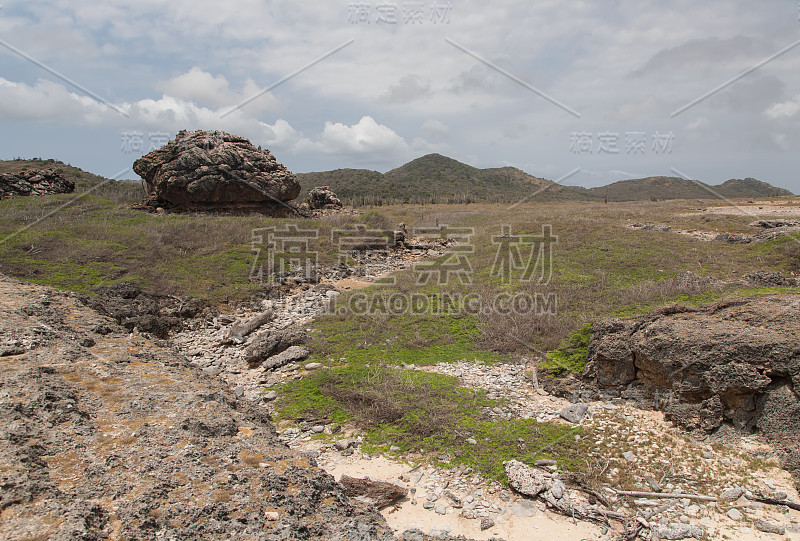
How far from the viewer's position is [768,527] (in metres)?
3.35

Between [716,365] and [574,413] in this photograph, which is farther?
[574,413]

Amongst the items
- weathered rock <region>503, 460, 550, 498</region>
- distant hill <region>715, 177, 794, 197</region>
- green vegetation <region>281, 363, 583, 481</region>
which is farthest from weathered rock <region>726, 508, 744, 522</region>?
distant hill <region>715, 177, 794, 197</region>

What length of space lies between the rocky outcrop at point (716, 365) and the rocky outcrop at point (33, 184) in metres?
32.2

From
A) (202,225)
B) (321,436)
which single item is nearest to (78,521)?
(321,436)

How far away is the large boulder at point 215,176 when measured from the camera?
75.3 feet

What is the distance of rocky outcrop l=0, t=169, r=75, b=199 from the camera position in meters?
24.8

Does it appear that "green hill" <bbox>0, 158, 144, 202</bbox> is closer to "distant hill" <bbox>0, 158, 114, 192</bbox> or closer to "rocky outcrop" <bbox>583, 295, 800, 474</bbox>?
"distant hill" <bbox>0, 158, 114, 192</bbox>

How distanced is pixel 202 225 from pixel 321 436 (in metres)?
14.7

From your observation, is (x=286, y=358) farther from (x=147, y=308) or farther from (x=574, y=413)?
(x=574, y=413)

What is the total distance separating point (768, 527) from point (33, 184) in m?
36.1

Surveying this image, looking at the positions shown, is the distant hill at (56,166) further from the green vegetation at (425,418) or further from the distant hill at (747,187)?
the distant hill at (747,187)

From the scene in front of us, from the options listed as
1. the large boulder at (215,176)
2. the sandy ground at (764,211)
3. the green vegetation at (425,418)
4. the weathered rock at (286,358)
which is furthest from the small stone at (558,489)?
the large boulder at (215,176)

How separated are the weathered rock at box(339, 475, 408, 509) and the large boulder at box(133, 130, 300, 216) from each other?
73.6 ft

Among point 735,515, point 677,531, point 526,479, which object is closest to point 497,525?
point 526,479
